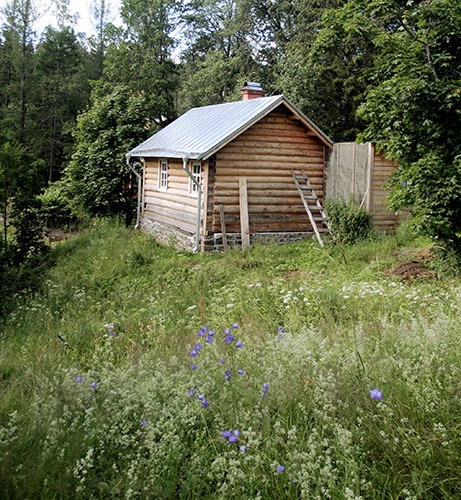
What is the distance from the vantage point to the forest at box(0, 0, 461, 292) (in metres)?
9.15

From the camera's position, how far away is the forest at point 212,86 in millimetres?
9148

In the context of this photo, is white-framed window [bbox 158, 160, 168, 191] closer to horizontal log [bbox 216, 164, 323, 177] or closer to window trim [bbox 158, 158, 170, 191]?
window trim [bbox 158, 158, 170, 191]

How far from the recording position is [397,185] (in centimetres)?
995

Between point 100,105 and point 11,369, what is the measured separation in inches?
762

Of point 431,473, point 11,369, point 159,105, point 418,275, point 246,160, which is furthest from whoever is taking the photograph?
point 159,105

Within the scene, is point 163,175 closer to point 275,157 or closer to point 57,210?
point 275,157

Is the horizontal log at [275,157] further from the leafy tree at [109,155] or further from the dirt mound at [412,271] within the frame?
the leafy tree at [109,155]

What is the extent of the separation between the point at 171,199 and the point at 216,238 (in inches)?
140

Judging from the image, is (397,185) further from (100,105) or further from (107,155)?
(100,105)

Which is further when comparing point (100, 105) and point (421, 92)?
point (100, 105)

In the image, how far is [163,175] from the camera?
59.6ft

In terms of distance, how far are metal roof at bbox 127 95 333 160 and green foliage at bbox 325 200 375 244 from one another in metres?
2.64

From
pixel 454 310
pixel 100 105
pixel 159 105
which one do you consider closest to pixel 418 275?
pixel 454 310

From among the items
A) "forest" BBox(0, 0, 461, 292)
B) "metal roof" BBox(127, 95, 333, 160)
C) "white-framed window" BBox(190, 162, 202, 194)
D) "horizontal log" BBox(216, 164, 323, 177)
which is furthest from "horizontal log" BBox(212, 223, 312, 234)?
"forest" BBox(0, 0, 461, 292)
